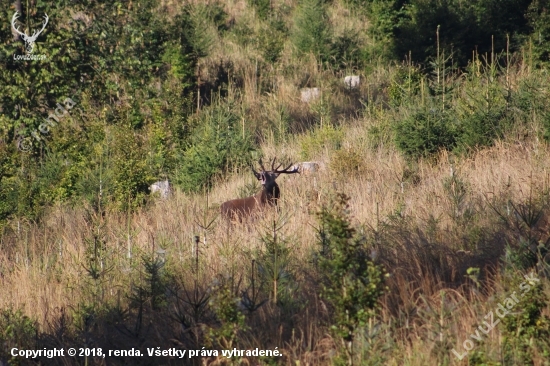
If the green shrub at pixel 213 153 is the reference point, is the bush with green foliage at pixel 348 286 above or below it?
below

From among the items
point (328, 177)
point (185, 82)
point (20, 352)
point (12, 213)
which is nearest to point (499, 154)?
point (328, 177)

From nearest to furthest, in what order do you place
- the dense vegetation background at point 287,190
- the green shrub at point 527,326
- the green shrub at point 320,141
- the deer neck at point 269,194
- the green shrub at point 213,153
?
the green shrub at point 527,326
the dense vegetation background at point 287,190
the deer neck at point 269,194
the green shrub at point 320,141
the green shrub at point 213,153

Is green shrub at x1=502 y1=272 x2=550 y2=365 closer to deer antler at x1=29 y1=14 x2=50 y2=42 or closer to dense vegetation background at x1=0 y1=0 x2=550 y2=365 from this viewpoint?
dense vegetation background at x1=0 y1=0 x2=550 y2=365

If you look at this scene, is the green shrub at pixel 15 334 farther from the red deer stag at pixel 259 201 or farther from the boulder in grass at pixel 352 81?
the boulder in grass at pixel 352 81

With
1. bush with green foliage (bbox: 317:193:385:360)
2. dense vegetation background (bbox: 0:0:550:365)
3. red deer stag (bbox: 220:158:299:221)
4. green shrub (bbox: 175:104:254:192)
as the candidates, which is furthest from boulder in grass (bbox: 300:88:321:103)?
bush with green foliage (bbox: 317:193:385:360)

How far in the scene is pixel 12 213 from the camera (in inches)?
505

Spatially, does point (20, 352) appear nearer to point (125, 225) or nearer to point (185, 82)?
point (125, 225)

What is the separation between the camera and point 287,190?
10359 millimetres

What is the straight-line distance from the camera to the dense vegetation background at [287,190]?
4.96 metres

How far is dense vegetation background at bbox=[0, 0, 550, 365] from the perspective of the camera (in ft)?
16.3

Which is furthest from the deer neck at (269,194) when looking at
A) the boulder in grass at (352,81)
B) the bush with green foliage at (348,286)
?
the boulder in grass at (352,81)

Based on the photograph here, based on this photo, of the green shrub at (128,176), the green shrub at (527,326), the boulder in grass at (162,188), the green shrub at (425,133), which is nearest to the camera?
the green shrub at (527,326)

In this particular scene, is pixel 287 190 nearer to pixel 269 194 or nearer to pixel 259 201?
pixel 269 194

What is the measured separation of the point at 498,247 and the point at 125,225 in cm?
582
